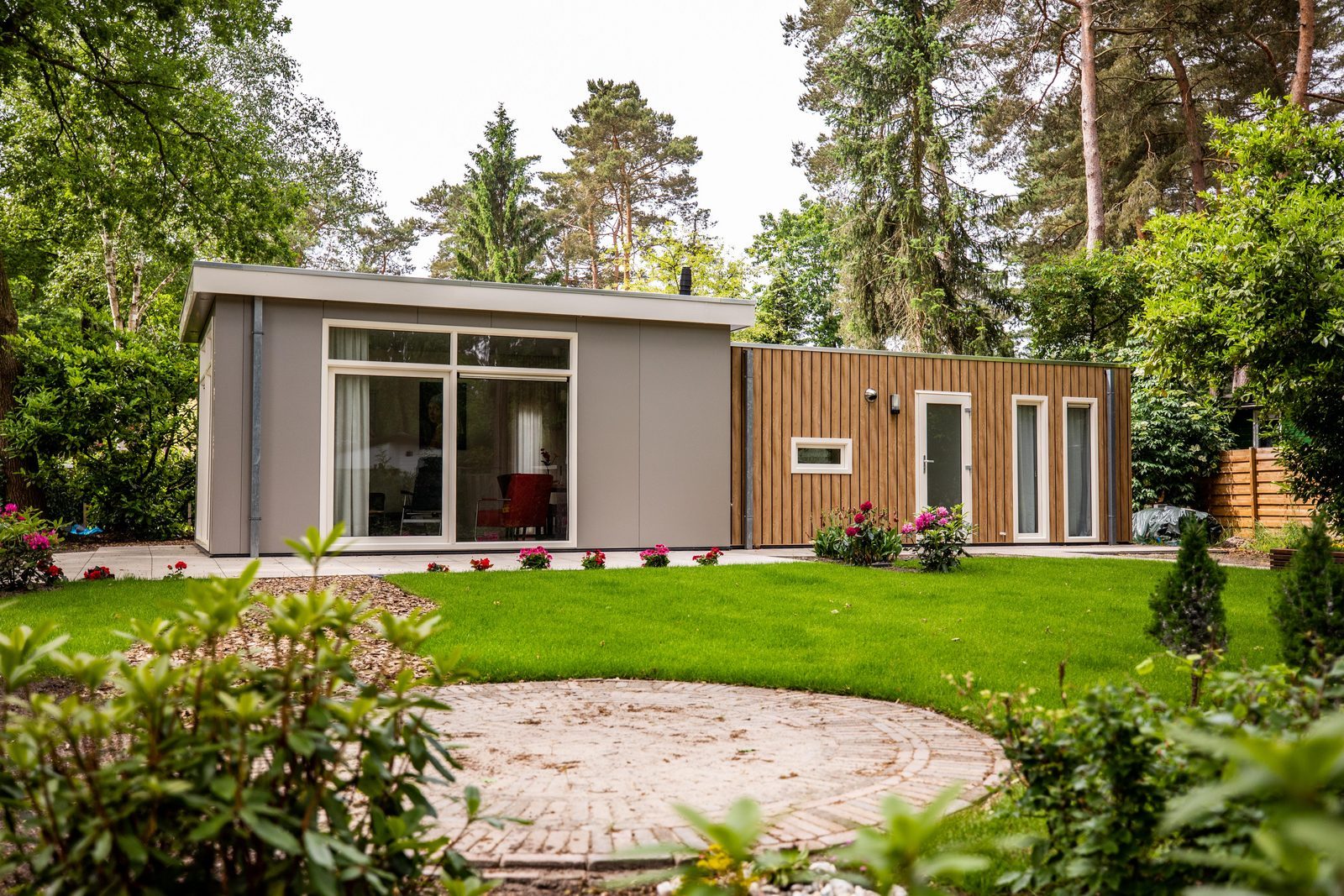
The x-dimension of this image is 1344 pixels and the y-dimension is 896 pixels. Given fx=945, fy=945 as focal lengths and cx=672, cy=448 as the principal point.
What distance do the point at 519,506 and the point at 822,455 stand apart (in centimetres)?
359

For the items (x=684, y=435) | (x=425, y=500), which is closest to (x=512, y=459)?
(x=425, y=500)

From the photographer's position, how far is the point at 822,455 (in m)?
11.1

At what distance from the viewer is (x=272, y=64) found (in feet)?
73.2

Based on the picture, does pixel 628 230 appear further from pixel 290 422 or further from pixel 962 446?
pixel 290 422

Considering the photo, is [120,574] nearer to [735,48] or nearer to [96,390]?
[96,390]

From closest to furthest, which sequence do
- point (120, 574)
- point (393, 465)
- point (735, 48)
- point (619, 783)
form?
1. point (619, 783)
2. point (120, 574)
3. point (393, 465)
4. point (735, 48)

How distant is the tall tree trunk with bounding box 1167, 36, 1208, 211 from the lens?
717 inches

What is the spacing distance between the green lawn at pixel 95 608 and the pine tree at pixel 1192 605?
4468mm

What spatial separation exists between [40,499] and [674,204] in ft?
63.7

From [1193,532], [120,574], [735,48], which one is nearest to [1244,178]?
[1193,532]

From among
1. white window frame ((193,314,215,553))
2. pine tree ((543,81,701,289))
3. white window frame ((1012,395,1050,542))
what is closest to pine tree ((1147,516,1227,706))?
white window frame ((193,314,215,553))

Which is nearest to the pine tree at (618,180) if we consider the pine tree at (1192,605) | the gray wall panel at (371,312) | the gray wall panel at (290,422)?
the gray wall panel at (371,312)

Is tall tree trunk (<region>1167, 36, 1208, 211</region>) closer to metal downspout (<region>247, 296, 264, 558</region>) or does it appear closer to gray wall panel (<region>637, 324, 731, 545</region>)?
gray wall panel (<region>637, 324, 731, 545</region>)

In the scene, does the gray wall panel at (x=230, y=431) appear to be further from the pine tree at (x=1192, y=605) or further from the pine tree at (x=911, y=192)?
the pine tree at (x=911, y=192)
